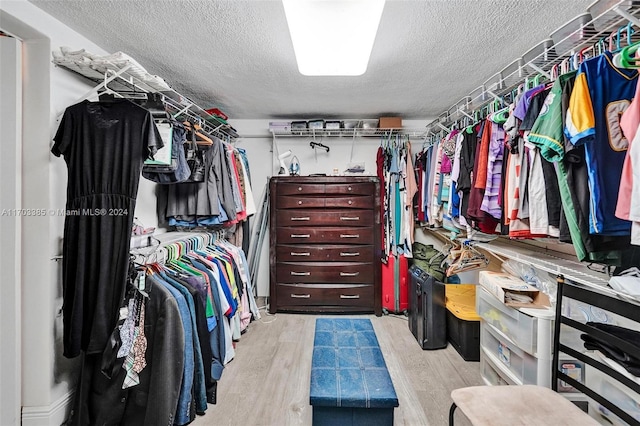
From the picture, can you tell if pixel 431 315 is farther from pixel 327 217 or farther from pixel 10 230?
pixel 10 230

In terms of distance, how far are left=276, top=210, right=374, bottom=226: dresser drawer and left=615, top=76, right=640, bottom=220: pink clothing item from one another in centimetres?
235

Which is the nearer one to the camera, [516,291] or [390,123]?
[516,291]

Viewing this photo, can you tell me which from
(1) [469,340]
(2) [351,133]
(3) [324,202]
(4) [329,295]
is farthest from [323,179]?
(1) [469,340]

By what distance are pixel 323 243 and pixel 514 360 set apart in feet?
6.64

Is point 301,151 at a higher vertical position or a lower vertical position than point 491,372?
higher

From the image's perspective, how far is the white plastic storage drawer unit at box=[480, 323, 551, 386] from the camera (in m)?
1.51

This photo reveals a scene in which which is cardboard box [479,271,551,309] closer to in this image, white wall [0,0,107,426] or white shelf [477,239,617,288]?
white shelf [477,239,617,288]

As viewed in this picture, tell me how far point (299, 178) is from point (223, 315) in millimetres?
1659

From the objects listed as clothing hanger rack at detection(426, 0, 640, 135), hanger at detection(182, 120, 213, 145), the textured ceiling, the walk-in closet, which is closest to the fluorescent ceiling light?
the walk-in closet

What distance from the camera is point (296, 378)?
84.4 inches

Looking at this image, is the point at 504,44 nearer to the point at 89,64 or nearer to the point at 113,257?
the point at 89,64

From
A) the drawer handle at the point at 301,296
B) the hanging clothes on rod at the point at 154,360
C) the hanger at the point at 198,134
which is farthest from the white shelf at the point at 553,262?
the hanger at the point at 198,134

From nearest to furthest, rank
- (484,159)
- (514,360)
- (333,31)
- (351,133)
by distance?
(333,31), (514,360), (484,159), (351,133)

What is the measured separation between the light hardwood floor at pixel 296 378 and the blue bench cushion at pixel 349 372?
367 millimetres
